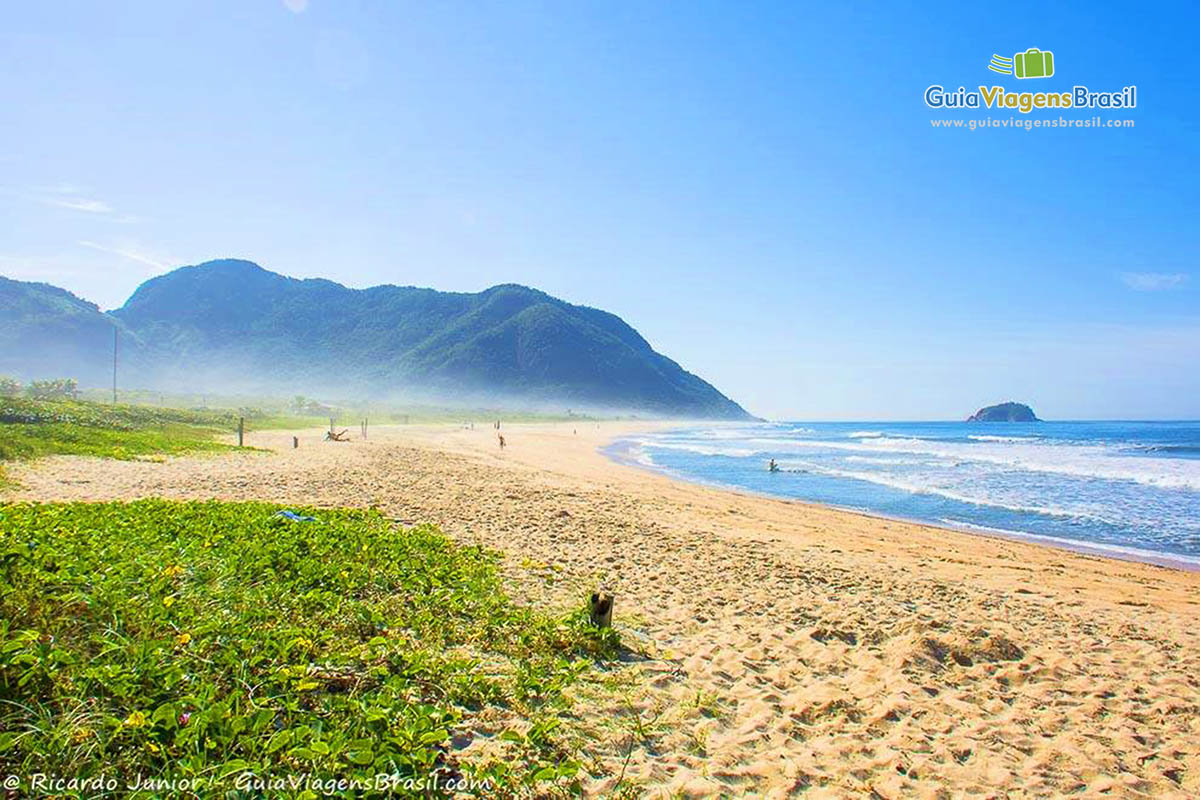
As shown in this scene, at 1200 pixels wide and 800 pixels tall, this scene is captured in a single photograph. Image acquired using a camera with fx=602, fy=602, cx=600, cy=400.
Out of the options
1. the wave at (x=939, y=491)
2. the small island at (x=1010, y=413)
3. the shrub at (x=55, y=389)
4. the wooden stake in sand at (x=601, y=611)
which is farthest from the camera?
the small island at (x=1010, y=413)

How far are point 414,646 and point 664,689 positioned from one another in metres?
2.34

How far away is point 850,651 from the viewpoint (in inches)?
271

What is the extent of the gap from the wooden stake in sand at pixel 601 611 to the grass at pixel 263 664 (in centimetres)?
18

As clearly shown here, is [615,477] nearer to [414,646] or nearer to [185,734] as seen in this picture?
[414,646]

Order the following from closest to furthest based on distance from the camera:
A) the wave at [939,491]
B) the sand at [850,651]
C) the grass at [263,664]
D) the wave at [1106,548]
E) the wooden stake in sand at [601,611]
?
the grass at [263,664] → the sand at [850,651] → the wooden stake in sand at [601,611] → the wave at [1106,548] → the wave at [939,491]

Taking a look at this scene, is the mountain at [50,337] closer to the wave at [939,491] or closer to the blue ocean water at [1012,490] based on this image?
the blue ocean water at [1012,490]

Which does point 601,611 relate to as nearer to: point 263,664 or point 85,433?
point 263,664

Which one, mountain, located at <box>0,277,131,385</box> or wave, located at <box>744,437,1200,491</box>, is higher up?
mountain, located at <box>0,277,131,385</box>

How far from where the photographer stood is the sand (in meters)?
4.57

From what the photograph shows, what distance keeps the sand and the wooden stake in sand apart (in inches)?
16.8

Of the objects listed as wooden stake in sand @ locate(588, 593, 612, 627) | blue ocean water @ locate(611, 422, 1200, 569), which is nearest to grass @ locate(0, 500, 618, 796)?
wooden stake in sand @ locate(588, 593, 612, 627)

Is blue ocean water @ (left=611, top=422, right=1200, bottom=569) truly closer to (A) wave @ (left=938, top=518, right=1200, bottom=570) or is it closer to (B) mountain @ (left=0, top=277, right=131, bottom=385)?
(A) wave @ (left=938, top=518, right=1200, bottom=570)

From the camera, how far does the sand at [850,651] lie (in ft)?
15.0

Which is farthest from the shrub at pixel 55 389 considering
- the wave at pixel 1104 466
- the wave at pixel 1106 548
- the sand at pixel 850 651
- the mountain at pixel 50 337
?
the mountain at pixel 50 337
